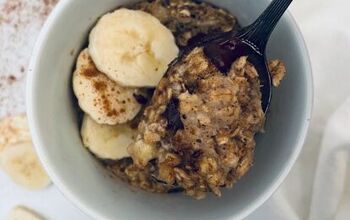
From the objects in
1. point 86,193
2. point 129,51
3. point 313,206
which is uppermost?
point 129,51

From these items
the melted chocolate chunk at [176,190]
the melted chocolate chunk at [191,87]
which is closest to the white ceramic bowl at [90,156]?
the melted chocolate chunk at [176,190]

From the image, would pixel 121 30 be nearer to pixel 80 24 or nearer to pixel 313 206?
pixel 80 24

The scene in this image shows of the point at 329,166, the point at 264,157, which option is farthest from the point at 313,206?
the point at 264,157

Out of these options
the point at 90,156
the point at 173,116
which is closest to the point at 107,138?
the point at 90,156

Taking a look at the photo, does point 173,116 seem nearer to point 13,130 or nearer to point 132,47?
point 132,47

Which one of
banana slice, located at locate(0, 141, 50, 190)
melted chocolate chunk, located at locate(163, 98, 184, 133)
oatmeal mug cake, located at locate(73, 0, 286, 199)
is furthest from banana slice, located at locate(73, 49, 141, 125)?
banana slice, located at locate(0, 141, 50, 190)

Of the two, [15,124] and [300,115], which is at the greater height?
[300,115]

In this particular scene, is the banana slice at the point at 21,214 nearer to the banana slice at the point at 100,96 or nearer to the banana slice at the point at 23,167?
the banana slice at the point at 23,167
